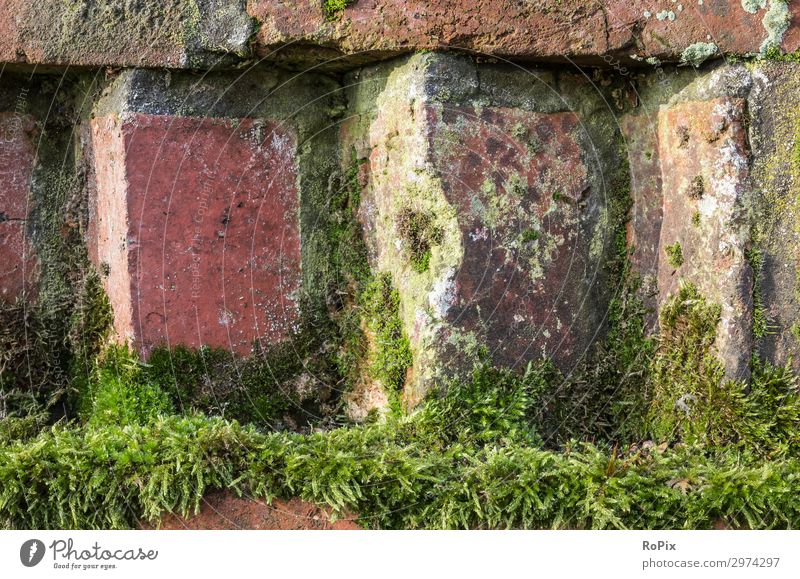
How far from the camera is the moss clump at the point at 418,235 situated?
301 centimetres

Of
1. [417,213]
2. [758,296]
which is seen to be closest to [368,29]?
[417,213]

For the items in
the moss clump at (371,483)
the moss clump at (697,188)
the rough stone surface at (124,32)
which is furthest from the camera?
the moss clump at (697,188)

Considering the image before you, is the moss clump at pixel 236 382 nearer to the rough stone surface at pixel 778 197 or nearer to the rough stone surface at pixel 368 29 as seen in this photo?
the rough stone surface at pixel 368 29

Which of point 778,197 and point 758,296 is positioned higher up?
point 778,197

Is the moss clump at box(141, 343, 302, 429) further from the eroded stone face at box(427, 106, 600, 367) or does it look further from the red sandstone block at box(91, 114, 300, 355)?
the eroded stone face at box(427, 106, 600, 367)

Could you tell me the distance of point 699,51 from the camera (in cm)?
302

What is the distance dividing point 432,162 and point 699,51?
36.2 inches

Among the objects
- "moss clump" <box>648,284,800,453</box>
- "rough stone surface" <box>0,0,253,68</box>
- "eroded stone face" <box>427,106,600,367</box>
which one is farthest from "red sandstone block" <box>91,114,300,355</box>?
"moss clump" <box>648,284,800,453</box>

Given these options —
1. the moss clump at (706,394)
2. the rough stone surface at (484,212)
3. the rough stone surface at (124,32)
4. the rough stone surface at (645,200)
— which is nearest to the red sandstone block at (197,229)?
the rough stone surface at (124,32)

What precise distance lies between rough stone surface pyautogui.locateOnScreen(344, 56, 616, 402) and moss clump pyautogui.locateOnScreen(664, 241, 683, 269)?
0.76ft

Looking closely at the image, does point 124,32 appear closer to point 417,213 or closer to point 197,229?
point 197,229

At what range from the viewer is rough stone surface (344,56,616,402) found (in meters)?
2.97
